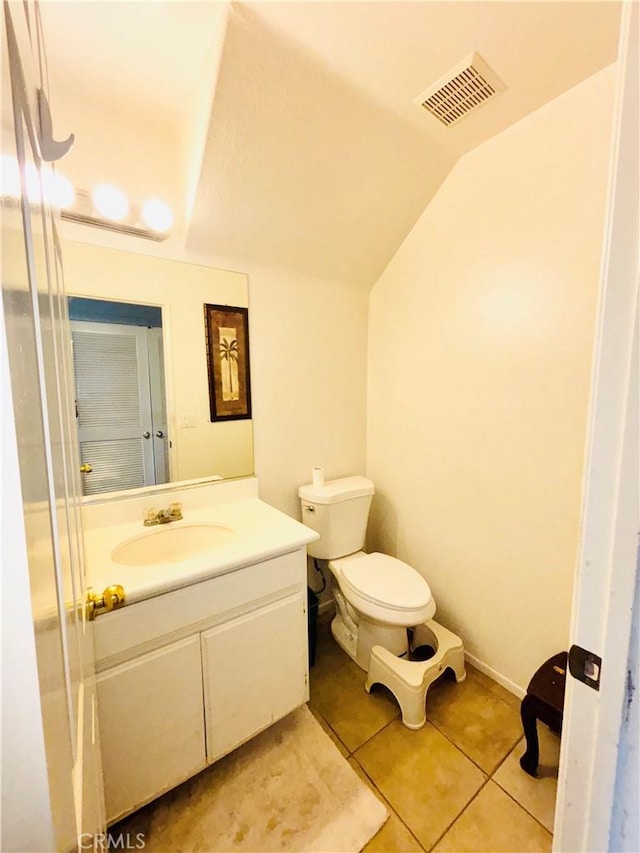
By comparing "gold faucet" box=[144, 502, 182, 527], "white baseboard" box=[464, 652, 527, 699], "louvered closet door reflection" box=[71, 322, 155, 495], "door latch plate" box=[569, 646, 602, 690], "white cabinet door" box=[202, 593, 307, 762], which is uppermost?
"louvered closet door reflection" box=[71, 322, 155, 495]

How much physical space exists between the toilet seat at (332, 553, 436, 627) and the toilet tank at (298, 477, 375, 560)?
94 millimetres

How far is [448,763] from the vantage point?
49.2 inches

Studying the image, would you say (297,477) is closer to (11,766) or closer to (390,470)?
(390,470)

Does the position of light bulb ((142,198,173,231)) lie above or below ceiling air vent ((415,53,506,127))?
below

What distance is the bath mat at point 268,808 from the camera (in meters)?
1.03

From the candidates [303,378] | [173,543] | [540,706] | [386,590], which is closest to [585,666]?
[540,706]

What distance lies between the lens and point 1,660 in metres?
0.25

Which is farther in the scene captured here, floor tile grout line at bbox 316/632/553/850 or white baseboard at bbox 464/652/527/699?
white baseboard at bbox 464/652/527/699

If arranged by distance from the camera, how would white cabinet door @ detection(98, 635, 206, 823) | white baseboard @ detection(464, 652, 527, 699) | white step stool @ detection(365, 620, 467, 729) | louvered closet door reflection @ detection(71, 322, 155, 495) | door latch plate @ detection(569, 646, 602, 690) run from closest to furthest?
door latch plate @ detection(569, 646, 602, 690)
white cabinet door @ detection(98, 635, 206, 823)
louvered closet door reflection @ detection(71, 322, 155, 495)
white step stool @ detection(365, 620, 467, 729)
white baseboard @ detection(464, 652, 527, 699)

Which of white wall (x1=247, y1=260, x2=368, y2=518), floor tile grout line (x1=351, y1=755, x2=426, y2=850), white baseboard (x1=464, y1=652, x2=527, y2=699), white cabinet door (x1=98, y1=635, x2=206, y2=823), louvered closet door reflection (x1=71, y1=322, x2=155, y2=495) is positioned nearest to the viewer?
white cabinet door (x1=98, y1=635, x2=206, y2=823)

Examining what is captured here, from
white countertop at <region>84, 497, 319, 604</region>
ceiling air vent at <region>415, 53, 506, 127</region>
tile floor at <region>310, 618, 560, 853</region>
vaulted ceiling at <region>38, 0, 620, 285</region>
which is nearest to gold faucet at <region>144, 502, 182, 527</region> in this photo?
white countertop at <region>84, 497, 319, 604</region>

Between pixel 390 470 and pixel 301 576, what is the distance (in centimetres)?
94

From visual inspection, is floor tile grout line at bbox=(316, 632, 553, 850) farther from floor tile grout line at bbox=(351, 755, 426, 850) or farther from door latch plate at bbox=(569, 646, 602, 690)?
door latch plate at bbox=(569, 646, 602, 690)

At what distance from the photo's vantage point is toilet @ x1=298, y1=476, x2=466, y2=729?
55.5 inches
